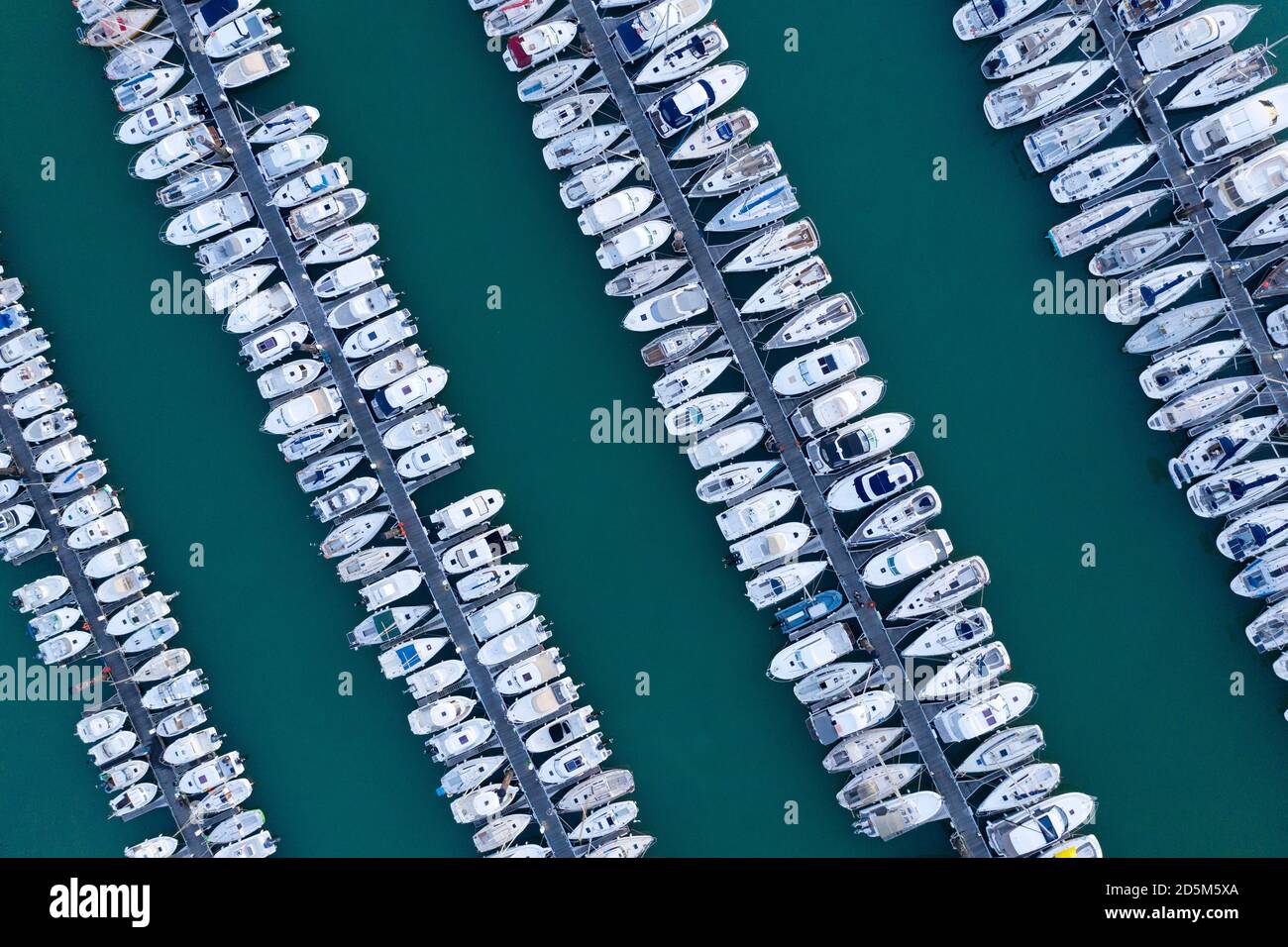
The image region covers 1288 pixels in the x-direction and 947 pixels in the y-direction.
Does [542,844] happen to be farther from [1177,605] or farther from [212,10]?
[212,10]

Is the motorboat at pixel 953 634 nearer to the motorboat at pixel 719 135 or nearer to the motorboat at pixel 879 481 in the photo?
the motorboat at pixel 879 481

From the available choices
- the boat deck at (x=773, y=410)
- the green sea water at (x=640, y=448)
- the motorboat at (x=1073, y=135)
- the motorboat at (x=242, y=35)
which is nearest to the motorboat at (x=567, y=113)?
the boat deck at (x=773, y=410)

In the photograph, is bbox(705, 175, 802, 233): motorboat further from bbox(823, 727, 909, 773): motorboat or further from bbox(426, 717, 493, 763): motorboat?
bbox(426, 717, 493, 763): motorboat

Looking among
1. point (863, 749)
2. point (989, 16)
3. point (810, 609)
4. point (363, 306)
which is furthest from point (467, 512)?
point (989, 16)
